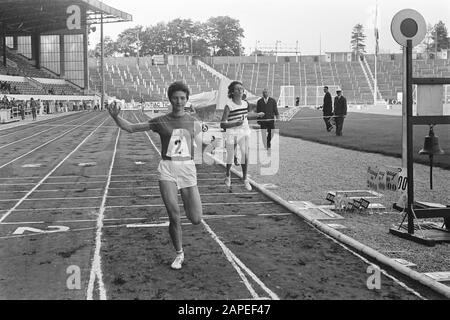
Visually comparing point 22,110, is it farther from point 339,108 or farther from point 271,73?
point 271,73

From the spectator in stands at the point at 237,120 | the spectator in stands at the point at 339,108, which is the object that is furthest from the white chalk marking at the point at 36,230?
the spectator in stands at the point at 339,108

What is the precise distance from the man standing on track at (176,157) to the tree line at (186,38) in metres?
91.5

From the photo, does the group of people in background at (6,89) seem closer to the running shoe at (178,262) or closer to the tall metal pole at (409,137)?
the tall metal pole at (409,137)

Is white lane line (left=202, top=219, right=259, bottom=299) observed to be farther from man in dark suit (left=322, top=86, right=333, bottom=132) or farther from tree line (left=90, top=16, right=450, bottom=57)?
tree line (left=90, top=16, right=450, bottom=57)

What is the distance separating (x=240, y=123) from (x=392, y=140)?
1209cm

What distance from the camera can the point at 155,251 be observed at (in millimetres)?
6355

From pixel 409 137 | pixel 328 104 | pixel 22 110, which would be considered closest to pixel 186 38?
pixel 22 110

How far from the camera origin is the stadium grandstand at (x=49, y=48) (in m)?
60.3

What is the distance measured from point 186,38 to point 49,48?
1265 inches

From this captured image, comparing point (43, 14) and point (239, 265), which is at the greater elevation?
point (43, 14)

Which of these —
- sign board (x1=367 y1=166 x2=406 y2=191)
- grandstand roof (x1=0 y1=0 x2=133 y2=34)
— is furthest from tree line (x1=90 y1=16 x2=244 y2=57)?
sign board (x1=367 y1=166 x2=406 y2=191)

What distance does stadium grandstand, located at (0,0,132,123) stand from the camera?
198 ft

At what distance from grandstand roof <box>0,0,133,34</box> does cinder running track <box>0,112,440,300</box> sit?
167 ft

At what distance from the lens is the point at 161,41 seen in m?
110
